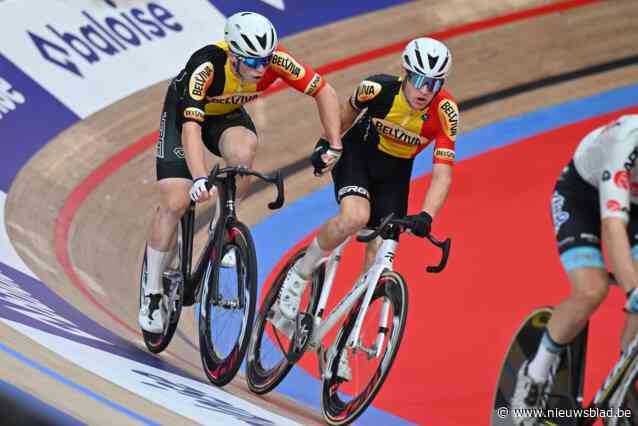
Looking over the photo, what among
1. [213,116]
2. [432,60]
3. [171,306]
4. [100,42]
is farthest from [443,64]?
[100,42]

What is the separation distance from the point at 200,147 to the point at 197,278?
62cm

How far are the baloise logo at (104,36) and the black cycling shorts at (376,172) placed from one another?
3.51 metres

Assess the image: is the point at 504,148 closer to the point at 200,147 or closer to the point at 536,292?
the point at 536,292

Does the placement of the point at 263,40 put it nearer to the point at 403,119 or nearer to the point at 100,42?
the point at 403,119

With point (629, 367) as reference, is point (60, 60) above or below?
above

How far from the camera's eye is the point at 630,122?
375 centimetres

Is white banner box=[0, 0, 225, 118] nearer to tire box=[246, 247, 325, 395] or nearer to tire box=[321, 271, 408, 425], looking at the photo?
tire box=[246, 247, 325, 395]

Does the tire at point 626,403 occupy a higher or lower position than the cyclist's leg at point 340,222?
lower

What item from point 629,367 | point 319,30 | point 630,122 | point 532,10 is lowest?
point 629,367

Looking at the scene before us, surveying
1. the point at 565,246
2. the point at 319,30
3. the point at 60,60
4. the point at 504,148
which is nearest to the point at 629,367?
the point at 565,246

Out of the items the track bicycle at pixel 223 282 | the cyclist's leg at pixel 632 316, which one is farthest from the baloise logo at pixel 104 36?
the cyclist's leg at pixel 632 316

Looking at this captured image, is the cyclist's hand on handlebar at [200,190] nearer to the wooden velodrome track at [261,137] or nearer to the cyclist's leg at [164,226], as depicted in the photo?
the cyclist's leg at [164,226]

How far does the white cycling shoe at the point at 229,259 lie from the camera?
15.6ft

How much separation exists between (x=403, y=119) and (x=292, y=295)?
2.97 feet
